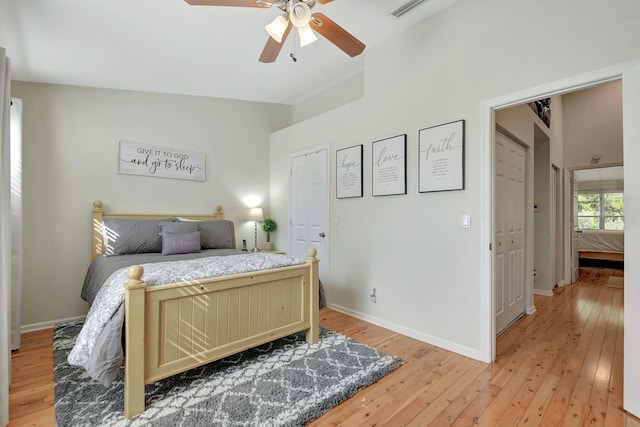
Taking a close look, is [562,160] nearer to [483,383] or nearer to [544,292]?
[544,292]

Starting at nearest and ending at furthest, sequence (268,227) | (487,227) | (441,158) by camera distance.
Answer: (487,227)
(441,158)
(268,227)

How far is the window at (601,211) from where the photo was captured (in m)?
7.14

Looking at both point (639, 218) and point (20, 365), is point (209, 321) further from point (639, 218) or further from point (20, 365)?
point (639, 218)

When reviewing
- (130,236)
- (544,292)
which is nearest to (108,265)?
(130,236)

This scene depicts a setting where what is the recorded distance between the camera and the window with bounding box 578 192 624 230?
7.14 metres

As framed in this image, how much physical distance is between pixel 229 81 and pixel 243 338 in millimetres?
2908

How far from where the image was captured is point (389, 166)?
3053mm

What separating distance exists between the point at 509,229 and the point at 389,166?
143cm

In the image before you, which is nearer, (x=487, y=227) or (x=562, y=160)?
(x=487, y=227)

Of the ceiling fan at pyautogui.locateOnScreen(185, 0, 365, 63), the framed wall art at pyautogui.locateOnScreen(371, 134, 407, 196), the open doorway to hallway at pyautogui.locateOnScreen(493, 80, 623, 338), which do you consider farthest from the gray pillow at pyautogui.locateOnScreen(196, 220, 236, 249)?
the open doorway to hallway at pyautogui.locateOnScreen(493, 80, 623, 338)

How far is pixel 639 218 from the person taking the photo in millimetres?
1696

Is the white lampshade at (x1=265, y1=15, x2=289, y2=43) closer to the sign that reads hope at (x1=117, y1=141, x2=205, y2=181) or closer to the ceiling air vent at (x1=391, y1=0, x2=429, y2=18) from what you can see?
the ceiling air vent at (x1=391, y1=0, x2=429, y2=18)

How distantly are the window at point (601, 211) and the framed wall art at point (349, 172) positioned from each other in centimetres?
742

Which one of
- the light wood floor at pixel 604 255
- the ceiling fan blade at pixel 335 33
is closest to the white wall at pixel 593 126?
the light wood floor at pixel 604 255
